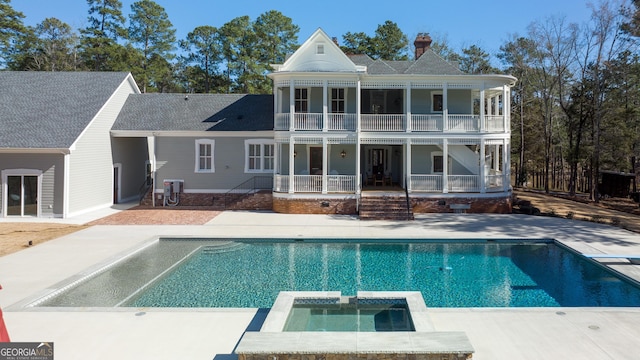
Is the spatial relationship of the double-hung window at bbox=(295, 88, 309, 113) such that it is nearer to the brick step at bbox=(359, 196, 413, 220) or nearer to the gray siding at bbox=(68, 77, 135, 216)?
the brick step at bbox=(359, 196, 413, 220)

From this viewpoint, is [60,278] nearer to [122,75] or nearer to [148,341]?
[148,341]

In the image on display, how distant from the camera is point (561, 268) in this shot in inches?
481

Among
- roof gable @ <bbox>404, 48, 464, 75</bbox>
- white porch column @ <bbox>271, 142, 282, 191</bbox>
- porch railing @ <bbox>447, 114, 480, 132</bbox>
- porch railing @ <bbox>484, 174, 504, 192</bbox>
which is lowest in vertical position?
porch railing @ <bbox>484, 174, 504, 192</bbox>

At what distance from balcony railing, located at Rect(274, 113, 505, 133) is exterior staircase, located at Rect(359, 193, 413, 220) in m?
3.51

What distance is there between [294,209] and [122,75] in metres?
13.3

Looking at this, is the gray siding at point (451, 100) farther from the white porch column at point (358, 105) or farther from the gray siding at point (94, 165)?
the gray siding at point (94, 165)

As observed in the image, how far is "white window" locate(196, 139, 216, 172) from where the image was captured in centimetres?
2317

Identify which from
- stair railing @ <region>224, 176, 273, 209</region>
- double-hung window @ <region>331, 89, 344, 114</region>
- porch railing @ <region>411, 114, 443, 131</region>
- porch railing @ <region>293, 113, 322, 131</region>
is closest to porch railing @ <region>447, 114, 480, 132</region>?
porch railing @ <region>411, 114, 443, 131</region>

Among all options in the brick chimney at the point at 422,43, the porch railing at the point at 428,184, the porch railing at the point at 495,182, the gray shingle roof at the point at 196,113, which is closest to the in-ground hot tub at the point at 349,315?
the porch railing at the point at 428,184

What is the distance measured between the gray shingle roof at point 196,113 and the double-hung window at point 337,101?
11.6ft

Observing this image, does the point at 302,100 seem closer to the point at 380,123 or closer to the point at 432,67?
the point at 380,123

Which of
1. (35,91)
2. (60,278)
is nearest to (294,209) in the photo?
(60,278)

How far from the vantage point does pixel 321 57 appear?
20.9 meters

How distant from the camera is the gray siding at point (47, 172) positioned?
18.7 meters
